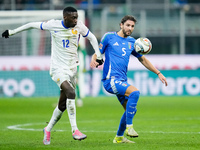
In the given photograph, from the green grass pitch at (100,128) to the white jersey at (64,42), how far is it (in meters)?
1.32

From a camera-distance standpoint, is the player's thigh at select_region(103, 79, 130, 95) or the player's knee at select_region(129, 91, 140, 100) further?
the player's thigh at select_region(103, 79, 130, 95)

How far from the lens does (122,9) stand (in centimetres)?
2534

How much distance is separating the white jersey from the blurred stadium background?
11.8 metres

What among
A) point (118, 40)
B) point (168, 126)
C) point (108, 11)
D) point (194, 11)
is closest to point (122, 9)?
point (108, 11)

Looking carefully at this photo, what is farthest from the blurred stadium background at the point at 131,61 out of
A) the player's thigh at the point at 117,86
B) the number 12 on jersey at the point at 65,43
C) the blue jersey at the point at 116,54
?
the player's thigh at the point at 117,86

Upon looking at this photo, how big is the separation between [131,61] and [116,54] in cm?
1461

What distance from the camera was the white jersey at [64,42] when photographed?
8406 millimetres

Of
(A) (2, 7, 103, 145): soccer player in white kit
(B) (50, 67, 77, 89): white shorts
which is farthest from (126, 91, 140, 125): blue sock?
(B) (50, 67, 77, 89): white shorts

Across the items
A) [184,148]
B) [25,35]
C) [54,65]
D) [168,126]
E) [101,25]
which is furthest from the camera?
[101,25]

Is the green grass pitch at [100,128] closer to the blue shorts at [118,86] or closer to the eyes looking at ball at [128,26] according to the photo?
the blue shorts at [118,86]

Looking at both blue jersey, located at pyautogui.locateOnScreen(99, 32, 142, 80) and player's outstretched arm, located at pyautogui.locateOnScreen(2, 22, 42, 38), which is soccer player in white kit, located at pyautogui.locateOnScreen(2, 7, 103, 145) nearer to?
player's outstretched arm, located at pyautogui.locateOnScreen(2, 22, 42, 38)

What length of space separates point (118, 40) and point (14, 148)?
95.0 inches

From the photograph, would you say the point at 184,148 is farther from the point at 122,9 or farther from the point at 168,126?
the point at 122,9

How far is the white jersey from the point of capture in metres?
8.41
